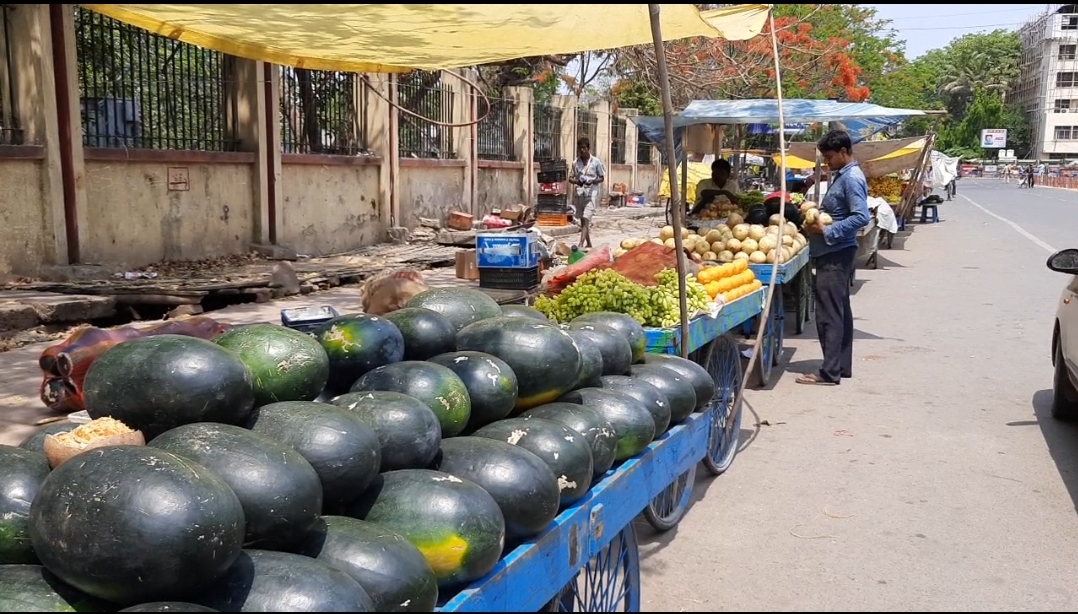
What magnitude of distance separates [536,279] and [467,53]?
6.46ft

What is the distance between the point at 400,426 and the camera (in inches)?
107

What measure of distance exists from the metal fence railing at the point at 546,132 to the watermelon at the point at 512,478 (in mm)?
20179

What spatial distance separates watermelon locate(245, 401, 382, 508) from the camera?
2.43m

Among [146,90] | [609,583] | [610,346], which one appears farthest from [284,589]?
[146,90]

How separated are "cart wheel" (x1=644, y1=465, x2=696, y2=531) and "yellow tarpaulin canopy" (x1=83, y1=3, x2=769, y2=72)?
8.65 feet

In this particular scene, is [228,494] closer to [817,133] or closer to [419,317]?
[419,317]

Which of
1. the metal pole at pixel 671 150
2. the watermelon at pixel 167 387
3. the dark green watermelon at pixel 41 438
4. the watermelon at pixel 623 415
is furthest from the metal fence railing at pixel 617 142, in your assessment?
the watermelon at pixel 167 387

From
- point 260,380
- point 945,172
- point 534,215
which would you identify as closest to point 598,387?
point 260,380

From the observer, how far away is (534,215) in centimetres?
2052

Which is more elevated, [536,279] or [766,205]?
[766,205]

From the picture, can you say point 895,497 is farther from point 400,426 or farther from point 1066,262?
point 400,426

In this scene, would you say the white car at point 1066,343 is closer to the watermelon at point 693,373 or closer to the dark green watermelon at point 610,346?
the watermelon at point 693,373

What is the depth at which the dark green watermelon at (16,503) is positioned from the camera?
85.0 inches

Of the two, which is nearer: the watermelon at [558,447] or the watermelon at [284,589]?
the watermelon at [284,589]
